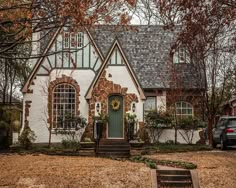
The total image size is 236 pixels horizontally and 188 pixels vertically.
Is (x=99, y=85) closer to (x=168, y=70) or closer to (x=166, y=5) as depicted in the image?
(x=168, y=70)

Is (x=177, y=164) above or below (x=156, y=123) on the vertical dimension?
below

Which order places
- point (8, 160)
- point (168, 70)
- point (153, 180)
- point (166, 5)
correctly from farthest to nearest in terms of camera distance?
point (168, 70), point (8, 160), point (166, 5), point (153, 180)

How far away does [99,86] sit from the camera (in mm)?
23141

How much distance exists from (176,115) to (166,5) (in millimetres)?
10988

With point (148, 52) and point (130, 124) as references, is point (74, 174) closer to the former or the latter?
point (130, 124)

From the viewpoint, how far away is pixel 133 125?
73.4ft

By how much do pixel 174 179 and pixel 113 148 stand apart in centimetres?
760

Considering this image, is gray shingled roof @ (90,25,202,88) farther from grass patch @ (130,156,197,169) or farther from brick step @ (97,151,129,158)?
grass patch @ (130,156,197,169)

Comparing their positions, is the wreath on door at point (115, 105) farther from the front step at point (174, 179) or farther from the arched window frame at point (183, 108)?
the front step at point (174, 179)

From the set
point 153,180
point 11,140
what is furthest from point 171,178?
point 11,140

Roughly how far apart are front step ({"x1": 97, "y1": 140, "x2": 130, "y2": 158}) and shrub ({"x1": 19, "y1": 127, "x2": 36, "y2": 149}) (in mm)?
3777

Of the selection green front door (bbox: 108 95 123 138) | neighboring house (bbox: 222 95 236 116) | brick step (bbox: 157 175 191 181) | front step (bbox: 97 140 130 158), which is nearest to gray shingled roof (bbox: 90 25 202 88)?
green front door (bbox: 108 95 123 138)

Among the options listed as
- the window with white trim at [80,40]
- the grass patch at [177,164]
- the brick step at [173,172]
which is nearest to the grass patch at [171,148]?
the grass patch at [177,164]

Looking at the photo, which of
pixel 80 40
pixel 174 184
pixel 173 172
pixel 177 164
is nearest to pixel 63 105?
pixel 80 40
